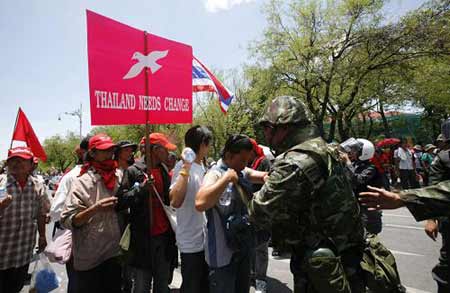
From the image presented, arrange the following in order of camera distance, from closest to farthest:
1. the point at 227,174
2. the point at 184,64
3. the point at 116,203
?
the point at 227,174 → the point at 116,203 → the point at 184,64

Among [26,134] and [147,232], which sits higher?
[26,134]

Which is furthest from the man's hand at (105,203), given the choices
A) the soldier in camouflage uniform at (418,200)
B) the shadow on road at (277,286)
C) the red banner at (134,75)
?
the shadow on road at (277,286)

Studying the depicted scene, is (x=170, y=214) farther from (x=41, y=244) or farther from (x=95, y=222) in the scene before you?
(x=41, y=244)

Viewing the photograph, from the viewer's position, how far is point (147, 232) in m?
2.87

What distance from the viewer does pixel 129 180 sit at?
9.68 ft

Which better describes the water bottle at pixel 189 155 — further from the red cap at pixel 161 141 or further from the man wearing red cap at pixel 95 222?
the red cap at pixel 161 141

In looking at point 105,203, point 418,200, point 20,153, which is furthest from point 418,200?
point 20,153

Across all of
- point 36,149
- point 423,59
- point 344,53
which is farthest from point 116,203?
point 423,59

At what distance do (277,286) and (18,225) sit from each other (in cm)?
312

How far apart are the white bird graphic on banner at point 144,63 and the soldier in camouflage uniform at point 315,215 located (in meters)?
1.67

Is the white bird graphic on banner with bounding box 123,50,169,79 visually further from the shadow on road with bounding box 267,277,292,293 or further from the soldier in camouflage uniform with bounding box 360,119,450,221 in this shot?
the shadow on road with bounding box 267,277,292,293

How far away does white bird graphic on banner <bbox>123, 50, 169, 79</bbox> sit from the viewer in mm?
2886

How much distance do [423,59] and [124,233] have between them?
52.1 feet

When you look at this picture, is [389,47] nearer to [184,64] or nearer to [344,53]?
[344,53]
